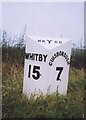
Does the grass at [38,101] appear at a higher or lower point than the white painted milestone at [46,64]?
lower

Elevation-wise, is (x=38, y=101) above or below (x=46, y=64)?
below

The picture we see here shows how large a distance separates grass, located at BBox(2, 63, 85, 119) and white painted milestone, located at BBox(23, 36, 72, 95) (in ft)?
0.32

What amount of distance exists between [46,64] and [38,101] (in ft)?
1.16

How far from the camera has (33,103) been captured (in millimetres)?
2865

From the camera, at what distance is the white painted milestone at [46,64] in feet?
9.41

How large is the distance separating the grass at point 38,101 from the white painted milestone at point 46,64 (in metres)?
0.10

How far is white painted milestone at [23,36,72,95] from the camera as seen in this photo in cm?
287

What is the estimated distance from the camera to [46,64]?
9.39 feet

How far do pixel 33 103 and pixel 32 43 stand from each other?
0.56m

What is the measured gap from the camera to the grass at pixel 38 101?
271 centimetres

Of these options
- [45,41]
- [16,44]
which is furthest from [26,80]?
[16,44]

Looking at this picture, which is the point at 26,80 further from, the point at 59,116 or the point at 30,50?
the point at 59,116

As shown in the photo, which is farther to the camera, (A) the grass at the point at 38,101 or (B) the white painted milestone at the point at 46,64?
(B) the white painted milestone at the point at 46,64

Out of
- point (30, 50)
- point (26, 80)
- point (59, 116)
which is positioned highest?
point (30, 50)
